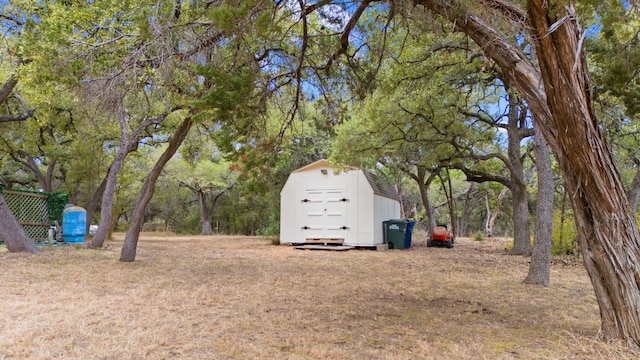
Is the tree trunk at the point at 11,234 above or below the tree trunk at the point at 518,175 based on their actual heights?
below

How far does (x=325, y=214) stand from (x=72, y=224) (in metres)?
7.72

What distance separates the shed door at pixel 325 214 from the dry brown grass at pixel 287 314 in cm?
590

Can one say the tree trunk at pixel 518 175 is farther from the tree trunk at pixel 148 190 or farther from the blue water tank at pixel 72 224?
the blue water tank at pixel 72 224

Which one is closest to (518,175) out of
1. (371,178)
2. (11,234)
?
(371,178)

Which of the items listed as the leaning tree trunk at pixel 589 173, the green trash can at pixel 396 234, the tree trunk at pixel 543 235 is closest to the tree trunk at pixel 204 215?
the green trash can at pixel 396 234

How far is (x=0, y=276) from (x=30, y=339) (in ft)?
12.2

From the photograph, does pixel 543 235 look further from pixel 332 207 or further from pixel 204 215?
pixel 204 215

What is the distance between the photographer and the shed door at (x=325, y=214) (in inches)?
545

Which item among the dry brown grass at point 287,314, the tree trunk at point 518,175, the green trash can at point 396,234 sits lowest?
the dry brown grass at point 287,314

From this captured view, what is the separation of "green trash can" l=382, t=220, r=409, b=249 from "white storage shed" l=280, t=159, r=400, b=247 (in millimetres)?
290

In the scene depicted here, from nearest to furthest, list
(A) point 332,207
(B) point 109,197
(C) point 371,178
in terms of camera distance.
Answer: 1. (B) point 109,197
2. (A) point 332,207
3. (C) point 371,178

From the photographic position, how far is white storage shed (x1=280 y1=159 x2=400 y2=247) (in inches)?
533

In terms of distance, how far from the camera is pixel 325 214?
14047mm

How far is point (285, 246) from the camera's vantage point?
14.5m
